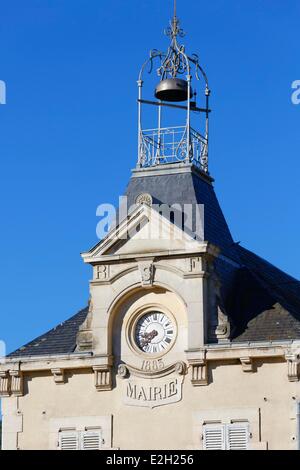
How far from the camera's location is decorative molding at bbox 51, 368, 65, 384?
185 ft

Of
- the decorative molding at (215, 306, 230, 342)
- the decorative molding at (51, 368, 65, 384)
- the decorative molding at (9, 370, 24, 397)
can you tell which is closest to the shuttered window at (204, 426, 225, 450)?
the decorative molding at (215, 306, 230, 342)

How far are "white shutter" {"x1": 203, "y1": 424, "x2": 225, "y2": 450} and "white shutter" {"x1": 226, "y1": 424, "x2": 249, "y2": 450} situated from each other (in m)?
0.23

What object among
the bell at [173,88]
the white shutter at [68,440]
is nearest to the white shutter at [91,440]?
the white shutter at [68,440]

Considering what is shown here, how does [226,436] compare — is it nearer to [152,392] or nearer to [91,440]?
[152,392]

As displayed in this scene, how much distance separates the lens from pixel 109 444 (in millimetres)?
55531

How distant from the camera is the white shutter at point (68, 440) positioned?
56000 mm

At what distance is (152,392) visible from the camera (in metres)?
55.3

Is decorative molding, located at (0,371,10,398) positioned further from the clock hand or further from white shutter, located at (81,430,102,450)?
the clock hand

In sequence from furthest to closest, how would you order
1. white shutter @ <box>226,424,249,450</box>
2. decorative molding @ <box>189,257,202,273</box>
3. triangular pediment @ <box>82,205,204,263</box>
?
triangular pediment @ <box>82,205,204,263</box>, decorative molding @ <box>189,257,202,273</box>, white shutter @ <box>226,424,249,450</box>

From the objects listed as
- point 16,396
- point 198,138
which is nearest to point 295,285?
point 198,138

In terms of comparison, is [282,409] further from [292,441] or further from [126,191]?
[126,191]

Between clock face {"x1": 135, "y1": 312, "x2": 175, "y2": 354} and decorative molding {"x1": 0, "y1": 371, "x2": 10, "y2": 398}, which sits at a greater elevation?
clock face {"x1": 135, "y1": 312, "x2": 175, "y2": 354}

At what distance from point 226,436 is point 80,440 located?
16.3 ft

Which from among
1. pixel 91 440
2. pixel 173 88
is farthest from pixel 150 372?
pixel 173 88
